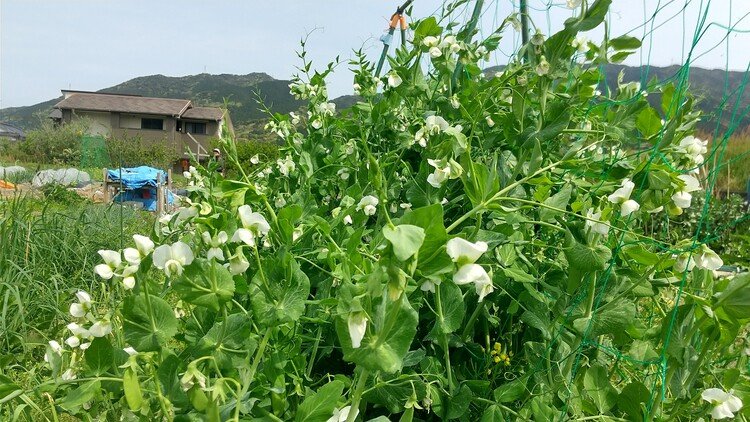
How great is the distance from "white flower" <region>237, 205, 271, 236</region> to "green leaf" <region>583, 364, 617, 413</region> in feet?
2.09

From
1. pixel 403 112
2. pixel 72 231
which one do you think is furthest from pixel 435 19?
pixel 72 231

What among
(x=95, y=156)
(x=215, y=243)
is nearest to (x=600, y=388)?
(x=215, y=243)

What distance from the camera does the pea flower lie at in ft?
2.65

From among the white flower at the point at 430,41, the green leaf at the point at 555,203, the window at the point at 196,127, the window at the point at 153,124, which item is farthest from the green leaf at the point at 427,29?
the window at the point at 153,124

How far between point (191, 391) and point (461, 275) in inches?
13.8

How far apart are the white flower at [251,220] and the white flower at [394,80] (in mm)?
696

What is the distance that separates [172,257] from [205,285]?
0.22 feet

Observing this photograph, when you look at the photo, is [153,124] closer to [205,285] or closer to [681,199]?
[205,285]

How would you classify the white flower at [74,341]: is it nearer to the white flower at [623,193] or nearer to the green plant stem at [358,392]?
the green plant stem at [358,392]

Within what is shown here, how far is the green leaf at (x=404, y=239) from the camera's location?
56cm

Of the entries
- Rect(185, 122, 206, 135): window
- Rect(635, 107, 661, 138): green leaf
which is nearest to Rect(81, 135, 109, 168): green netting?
Rect(185, 122, 206, 135): window

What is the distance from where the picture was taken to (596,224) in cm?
87

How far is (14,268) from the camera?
2.60m

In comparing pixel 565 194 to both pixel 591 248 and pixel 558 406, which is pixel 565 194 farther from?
pixel 558 406
